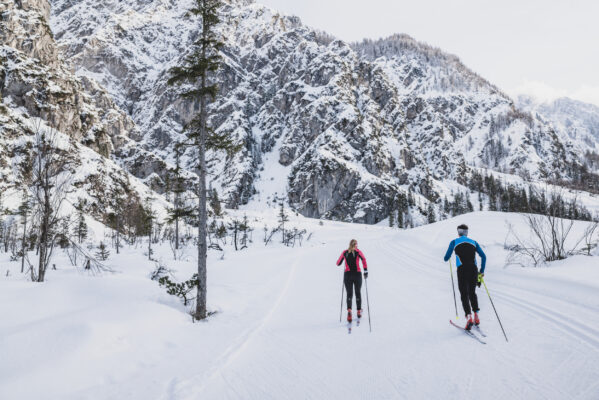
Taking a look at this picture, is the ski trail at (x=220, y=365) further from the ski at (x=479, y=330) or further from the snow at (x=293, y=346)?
the ski at (x=479, y=330)

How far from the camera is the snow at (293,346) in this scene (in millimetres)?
4539

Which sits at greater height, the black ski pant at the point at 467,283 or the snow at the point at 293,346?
the black ski pant at the point at 467,283

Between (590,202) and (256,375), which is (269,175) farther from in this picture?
(256,375)

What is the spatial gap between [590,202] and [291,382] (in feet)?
579

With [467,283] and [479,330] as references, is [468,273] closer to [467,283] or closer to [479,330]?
[467,283]

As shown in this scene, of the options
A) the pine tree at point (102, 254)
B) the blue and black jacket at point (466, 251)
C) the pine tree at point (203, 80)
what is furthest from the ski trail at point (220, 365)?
the pine tree at point (102, 254)

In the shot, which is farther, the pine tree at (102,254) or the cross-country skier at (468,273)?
the pine tree at (102,254)

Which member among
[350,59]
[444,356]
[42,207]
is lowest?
[444,356]

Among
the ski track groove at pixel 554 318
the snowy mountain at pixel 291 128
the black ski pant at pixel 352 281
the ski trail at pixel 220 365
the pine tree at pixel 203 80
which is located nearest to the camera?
the ski trail at pixel 220 365

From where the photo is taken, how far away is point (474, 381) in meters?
4.46

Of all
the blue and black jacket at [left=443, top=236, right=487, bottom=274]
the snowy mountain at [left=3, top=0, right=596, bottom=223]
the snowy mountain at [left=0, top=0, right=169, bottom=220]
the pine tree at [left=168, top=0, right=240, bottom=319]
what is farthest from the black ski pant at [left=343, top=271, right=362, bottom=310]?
the snowy mountain at [left=3, top=0, right=596, bottom=223]

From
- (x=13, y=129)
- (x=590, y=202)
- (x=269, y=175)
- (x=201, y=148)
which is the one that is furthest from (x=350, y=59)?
(x=201, y=148)

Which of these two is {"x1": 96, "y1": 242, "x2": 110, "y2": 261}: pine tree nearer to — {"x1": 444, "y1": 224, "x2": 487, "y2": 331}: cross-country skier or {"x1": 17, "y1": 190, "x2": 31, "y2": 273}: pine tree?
{"x1": 17, "y1": 190, "x2": 31, "y2": 273}: pine tree

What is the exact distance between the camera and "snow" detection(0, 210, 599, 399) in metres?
4.54
